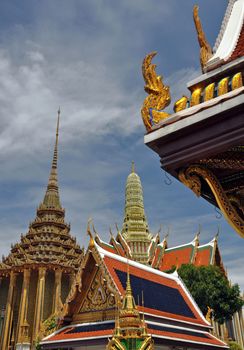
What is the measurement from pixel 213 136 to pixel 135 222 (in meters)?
35.0

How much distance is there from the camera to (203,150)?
12.3 feet

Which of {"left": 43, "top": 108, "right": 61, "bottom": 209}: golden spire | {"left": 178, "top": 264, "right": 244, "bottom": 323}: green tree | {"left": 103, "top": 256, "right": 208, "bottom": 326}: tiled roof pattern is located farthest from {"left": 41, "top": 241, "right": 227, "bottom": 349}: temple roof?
{"left": 43, "top": 108, "right": 61, "bottom": 209}: golden spire

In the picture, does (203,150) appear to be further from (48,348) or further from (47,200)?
(47,200)

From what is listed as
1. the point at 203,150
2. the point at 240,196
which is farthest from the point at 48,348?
the point at 203,150

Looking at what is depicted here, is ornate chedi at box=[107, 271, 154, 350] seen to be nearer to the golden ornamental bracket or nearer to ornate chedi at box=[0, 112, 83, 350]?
the golden ornamental bracket

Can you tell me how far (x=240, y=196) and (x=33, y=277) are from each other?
110 feet

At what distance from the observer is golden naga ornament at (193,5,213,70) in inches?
195

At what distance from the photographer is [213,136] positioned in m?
3.67

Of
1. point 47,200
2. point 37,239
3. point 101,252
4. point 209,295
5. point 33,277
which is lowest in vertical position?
point 101,252

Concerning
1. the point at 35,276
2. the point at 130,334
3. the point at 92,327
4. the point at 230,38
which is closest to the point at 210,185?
the point at 230,38

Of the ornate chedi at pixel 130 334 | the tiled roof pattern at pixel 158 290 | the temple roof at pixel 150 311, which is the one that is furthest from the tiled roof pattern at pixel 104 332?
the ornate chedi at pixel 130 334

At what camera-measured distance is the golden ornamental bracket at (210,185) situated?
161 inches

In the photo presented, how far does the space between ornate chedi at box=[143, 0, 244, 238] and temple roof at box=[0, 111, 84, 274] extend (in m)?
30.7

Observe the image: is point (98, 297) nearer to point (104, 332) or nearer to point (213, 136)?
point (104, 332)
